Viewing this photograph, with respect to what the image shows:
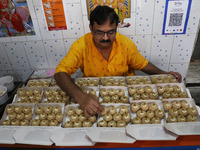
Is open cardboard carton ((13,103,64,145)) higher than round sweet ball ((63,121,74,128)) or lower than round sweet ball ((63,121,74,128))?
higher

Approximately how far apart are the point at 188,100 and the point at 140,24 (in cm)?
127

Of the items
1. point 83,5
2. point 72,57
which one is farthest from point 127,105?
point 83,5

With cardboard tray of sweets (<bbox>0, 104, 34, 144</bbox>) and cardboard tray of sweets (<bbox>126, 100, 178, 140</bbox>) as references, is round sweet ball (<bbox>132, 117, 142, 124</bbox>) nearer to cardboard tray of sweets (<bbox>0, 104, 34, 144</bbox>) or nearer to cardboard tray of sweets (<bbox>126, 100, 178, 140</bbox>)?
cardboard tray of sweets (<bbox>126, 100, 178, 140</bbox>)

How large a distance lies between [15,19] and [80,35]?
3.10ft

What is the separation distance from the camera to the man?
167cm

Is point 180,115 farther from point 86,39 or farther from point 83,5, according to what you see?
point 83,5

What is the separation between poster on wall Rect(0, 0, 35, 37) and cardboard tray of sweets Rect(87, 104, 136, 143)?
188 cm

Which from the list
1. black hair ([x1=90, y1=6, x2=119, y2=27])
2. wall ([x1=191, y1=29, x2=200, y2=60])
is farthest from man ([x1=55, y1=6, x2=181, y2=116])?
wall ([x1=191, y1=29, x2=200, y2=60])

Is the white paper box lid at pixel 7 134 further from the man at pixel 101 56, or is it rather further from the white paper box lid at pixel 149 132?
the white paper box lid at pixel 149 132

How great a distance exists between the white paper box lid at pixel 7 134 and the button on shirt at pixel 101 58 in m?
0.85

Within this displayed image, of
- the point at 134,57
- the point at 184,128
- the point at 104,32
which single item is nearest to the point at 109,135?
the point at 184,128

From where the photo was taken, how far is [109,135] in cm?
119

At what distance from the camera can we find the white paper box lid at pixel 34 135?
1199 millimetres

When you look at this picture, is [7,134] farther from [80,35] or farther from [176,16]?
[176,16]
